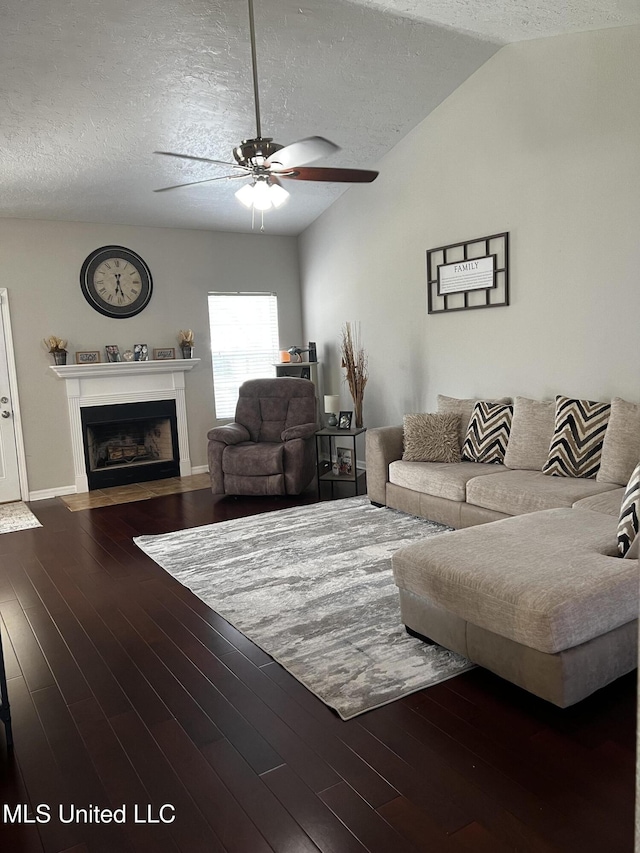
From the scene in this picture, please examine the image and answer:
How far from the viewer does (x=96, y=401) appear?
257 inches

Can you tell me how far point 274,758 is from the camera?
84.6 inches

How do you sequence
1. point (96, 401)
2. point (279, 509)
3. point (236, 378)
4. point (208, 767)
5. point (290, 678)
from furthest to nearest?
1. point (236, 378)
2. point (96, 401)
3. point (279, 509)
4. point (290, 678)
5. point (208, 767)

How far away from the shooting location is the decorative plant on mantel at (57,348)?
618 centimetres

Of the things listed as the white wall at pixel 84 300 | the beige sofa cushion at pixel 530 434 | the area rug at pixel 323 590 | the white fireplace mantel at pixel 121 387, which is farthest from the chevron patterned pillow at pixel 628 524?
the white wall at pixel 84 300

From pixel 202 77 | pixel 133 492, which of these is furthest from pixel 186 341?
pixel 202 77

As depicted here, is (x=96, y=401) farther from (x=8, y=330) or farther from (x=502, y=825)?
(x=502, y=825)

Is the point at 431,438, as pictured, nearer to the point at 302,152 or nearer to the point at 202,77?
the point at 302,152

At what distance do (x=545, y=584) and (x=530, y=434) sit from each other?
7.76ft

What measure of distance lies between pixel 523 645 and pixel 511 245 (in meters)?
3.49

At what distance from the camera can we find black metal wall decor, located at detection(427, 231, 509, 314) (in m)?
5.04

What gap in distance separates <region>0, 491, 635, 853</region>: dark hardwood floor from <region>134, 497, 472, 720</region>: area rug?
0.10 metres

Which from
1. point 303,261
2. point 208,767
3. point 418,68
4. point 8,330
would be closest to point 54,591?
point 208,767

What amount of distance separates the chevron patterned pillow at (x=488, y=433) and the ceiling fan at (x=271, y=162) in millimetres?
2010

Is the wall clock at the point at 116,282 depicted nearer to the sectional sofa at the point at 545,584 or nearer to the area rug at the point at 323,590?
the area rug at the point at 323,590
